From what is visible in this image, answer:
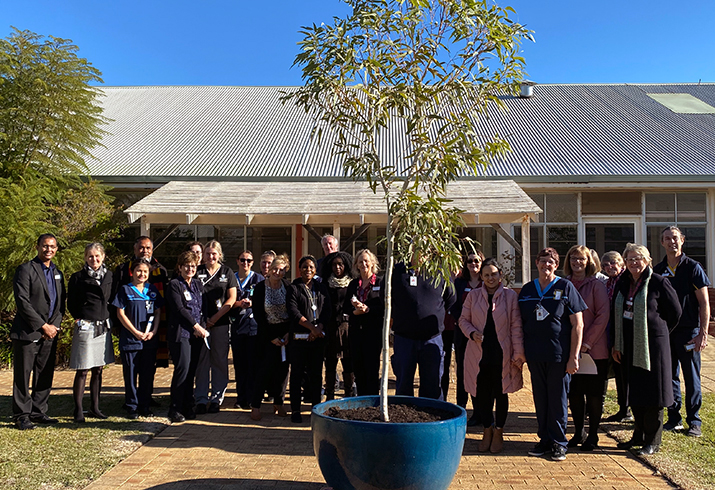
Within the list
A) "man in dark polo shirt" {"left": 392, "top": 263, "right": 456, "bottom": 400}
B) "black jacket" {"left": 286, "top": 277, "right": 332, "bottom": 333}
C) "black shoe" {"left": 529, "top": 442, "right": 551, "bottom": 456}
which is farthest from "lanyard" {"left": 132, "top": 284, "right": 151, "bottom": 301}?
"black shoe" {"left": 529, "top": 442, "right": 551, "bottom": 456}

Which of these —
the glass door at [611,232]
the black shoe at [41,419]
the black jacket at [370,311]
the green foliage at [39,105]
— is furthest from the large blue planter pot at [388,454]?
the glass door at [611,232]

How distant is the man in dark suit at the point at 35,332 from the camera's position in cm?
580

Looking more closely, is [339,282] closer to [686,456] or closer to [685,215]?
[686,456]

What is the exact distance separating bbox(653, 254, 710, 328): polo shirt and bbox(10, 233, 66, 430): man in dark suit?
20.0 feet

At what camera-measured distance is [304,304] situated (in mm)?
6316

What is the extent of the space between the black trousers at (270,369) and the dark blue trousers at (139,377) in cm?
109

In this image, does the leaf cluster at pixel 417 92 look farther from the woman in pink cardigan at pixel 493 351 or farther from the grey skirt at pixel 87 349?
the grey skirt at pixel 87 349

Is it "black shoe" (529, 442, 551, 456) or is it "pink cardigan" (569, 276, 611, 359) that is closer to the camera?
"black shoe" (529, 442, 551, 456)

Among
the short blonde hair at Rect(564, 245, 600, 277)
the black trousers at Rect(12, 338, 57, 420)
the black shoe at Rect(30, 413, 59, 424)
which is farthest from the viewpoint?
the black shoe at Rect(30, 413, 59, 424)

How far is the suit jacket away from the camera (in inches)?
228

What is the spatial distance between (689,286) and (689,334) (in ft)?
1.50

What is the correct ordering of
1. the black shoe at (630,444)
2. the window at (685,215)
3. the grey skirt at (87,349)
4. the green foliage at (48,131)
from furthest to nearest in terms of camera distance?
the window at (685,215) → the green foliage at (48,131) → the grey skirt at (87,349) → the black shoe at (630,444)

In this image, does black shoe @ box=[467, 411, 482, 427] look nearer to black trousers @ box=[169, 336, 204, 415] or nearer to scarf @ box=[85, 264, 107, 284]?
black trousers @ box=[169, 336, 204, 415]

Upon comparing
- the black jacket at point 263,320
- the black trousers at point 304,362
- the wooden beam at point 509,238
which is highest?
the wooden beam at point 509,238
